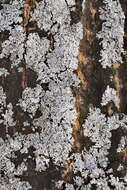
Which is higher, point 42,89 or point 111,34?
point 111,34

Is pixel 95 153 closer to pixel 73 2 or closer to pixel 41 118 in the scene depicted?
pixel 41 118

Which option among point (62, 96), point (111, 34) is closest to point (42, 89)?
point (62, 96)

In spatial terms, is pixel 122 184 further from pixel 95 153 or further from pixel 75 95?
pixel 75 95

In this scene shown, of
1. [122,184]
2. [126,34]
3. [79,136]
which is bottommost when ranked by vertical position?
[122,184]

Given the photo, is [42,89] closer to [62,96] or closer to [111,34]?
[62,96]

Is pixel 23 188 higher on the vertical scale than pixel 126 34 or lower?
lower

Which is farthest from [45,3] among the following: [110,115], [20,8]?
[110,115]
